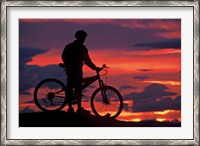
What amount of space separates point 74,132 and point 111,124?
39 centimetres

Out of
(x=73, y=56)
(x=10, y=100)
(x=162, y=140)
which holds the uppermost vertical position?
(x=73, y=56)

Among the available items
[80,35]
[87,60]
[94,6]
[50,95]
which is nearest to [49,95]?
[50,95]

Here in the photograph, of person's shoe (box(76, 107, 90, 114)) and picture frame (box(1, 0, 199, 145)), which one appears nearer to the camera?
picture frame (box(1, 0, 199, 145))

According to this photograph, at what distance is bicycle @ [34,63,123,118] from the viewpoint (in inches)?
203

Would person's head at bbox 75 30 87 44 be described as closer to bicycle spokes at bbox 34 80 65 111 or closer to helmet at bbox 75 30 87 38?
helmet at bbox 75 30 87 38

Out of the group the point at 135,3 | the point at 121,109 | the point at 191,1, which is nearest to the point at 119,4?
the point at 135,3

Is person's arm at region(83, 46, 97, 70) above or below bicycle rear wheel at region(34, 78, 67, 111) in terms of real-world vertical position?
above

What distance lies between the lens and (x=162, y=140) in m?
5.04

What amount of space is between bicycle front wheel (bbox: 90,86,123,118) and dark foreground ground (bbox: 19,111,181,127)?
0.07 meters

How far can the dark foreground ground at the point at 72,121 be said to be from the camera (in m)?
5.08

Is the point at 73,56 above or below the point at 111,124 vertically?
above

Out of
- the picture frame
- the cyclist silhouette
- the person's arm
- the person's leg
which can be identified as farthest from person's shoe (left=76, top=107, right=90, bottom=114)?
the person's arm

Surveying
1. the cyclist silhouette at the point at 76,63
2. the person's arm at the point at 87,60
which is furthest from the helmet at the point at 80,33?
the person's arm at the point at 87,60

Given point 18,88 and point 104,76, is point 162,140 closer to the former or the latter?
point 104,76
